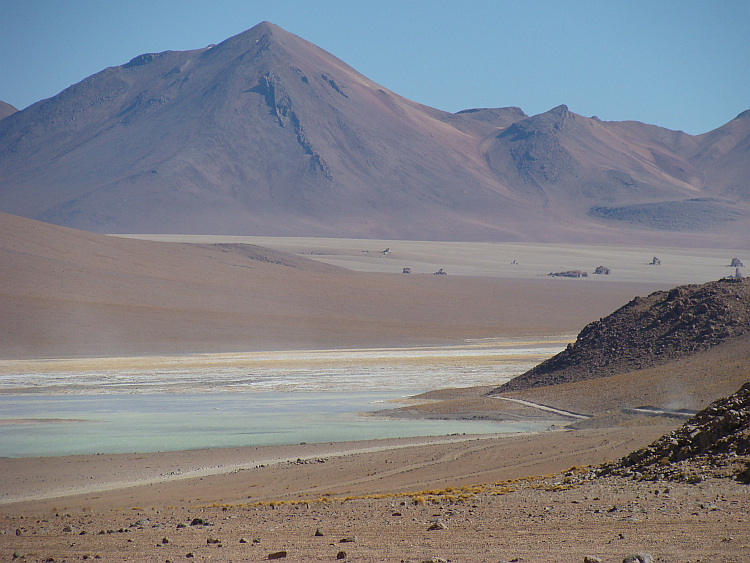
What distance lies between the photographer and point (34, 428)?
20578mm

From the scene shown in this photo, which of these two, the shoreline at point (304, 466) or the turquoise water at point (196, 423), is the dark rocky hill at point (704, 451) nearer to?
the shoreline at point (304, 466)

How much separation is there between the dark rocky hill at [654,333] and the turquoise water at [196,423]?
524cm

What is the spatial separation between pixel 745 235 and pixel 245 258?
132532mm

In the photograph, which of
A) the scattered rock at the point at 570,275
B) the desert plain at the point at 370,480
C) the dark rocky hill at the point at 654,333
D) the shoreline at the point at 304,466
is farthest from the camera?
the scattered rock at the point at 570,275

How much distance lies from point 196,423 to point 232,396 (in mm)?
5987

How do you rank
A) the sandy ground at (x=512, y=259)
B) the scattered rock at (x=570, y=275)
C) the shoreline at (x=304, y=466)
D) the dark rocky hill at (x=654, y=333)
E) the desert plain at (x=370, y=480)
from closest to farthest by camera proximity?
the desert plain at (x=370, y=480) → the shoreline at (x=304, y=466) → the dark rocky hill at (x=654, y=333) → the scattered rock at (x=570, y=275) → the sandy ground at (x=512, y=259)

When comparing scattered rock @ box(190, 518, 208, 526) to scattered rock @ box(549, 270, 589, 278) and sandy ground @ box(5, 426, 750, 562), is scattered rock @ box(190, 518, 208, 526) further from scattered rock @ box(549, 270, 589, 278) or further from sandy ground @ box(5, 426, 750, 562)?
scattered rock @ box(549, 270, 589, 278)

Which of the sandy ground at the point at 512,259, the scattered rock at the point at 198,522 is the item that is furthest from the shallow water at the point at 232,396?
the sandy ground at the point at 512,259

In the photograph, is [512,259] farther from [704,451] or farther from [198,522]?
[198,522]

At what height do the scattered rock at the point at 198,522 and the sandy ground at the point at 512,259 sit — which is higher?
the sandy ground at the point at 512,259

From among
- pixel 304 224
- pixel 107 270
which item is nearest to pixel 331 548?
pixel 107 270

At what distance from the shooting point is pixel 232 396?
89.3 feet

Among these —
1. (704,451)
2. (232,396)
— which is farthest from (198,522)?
(232,396)

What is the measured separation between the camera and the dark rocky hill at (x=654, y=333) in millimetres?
22969
